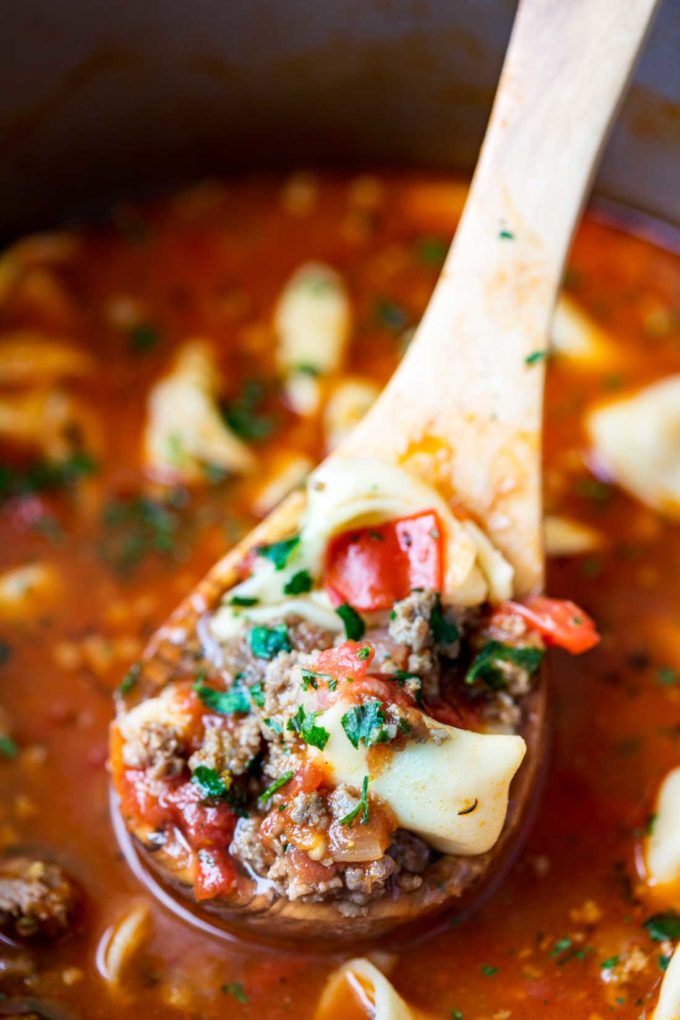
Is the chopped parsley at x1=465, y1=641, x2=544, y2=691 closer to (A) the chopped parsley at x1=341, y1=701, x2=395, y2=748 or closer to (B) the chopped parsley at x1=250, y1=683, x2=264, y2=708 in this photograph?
(A) the chopped parsley at x1=341, y1=701, x2=395, y2=748

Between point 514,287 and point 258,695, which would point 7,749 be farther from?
point 514,287

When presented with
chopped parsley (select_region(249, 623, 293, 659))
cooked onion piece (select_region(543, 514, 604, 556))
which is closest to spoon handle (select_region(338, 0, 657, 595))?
cooked onion piece (select_region(543, 514, 604, 556))

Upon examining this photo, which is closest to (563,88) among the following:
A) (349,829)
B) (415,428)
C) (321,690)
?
(415,428)

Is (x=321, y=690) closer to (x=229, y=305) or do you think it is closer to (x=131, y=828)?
(x=131, y=828)

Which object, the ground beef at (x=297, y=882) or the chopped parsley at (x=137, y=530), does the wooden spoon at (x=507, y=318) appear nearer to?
the chopped parsley at (x=137, y=530)

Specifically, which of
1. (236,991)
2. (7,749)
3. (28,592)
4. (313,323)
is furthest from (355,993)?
(313,323)

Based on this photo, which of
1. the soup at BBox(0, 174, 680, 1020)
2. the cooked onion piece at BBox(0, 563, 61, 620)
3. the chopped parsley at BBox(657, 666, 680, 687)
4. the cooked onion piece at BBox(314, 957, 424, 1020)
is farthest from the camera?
the cooked onion piece at BBox(0, 563, 61, 620)

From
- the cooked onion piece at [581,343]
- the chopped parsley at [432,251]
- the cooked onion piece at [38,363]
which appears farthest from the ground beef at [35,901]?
the chopped parsley at [432,251]
